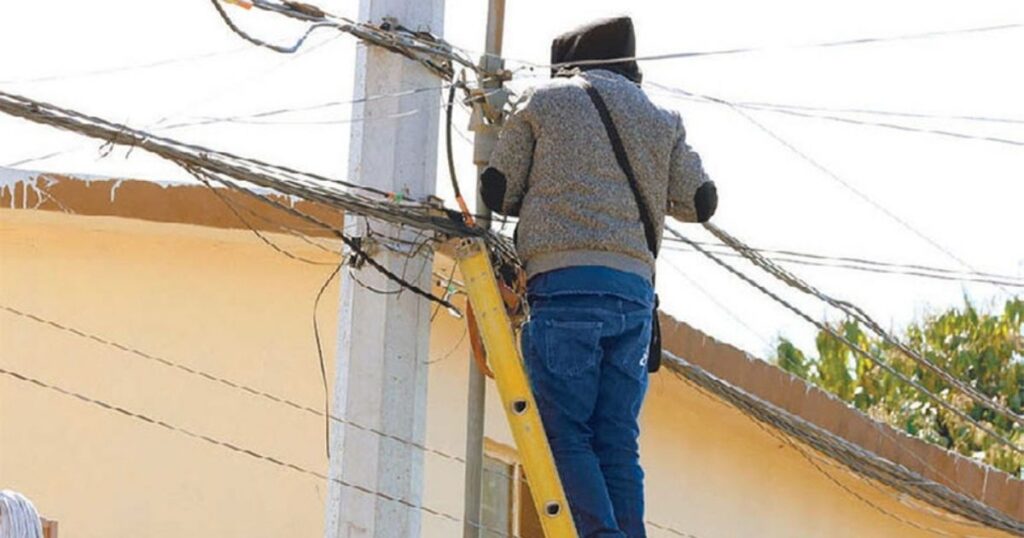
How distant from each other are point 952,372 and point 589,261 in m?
15.0

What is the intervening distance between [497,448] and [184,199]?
2008mm

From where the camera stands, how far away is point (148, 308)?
11.2m

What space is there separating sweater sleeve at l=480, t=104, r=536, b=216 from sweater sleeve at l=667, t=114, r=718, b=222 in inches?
20.4

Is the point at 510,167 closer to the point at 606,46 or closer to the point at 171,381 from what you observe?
the point at 606,46

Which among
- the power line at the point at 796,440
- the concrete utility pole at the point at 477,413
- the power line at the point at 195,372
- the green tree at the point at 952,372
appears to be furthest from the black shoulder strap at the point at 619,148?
the green tree at the point at 952,372

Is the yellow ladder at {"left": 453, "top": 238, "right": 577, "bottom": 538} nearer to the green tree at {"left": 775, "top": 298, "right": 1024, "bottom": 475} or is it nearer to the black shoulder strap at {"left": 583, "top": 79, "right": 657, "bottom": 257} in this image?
the black shoulder strap at {"left": 583, "top": 79, "right": 657, "bottom": 257}

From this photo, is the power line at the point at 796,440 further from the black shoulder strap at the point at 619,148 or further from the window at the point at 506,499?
the black shoulder strap at the point at 619,148

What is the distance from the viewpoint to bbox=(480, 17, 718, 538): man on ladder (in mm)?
7215

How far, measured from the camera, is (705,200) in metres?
7.63

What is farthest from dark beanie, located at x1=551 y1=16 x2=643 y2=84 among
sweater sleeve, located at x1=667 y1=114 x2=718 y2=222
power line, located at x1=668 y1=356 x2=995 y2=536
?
power line, located at x1=668 y1=356 x2=995 y2=536

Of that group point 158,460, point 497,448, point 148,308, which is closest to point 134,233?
point 148,308

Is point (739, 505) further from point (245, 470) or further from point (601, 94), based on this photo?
point (601, 94)

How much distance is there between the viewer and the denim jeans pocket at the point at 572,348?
7.20 m

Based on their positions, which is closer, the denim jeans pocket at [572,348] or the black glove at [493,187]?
the denim jeans pocket at [572,348]
